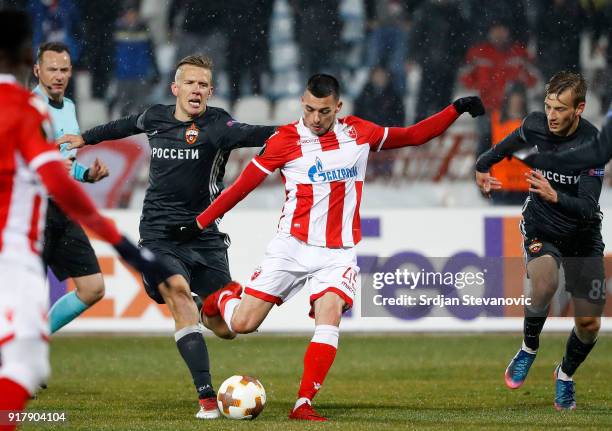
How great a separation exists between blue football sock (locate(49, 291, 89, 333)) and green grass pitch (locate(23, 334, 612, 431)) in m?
0.52

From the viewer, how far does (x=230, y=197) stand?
21.8 ft

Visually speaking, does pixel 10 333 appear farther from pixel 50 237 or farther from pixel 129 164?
pixel 129 164

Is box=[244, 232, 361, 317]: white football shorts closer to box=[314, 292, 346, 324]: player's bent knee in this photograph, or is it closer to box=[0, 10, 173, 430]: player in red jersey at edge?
box=[314, 292, 346, 324]: player's bent knee

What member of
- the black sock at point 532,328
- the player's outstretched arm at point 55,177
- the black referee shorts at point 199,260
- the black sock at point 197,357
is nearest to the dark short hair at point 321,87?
the black referee shorts at point 199,260

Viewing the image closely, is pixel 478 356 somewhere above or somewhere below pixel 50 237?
below

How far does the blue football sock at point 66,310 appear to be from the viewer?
25.9ft

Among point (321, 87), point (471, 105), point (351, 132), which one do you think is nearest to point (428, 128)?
point (471, 105)

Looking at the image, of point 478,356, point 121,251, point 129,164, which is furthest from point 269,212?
point 121,251

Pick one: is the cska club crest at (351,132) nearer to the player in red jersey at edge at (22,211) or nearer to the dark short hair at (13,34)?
the player in red jersey at edge at (22,211)

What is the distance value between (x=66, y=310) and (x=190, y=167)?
157cm

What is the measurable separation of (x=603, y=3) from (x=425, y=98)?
212 cm

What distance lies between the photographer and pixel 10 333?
13.1 ft

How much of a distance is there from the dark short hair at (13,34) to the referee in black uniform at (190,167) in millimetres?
3011

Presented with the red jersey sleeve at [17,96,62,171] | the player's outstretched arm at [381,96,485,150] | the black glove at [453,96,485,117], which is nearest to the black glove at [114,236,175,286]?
the red jersey sleeve at [17,96,62,171]
